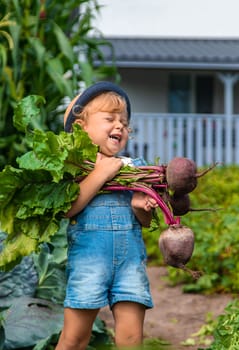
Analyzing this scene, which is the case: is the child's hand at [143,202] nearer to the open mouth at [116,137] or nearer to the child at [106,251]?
the child at [106,251]

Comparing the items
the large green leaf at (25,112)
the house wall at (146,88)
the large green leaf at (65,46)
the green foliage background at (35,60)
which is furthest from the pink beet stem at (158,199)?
the house wall at (146,88)

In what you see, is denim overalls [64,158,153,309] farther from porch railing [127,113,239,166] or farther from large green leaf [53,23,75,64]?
porch railing [127,113,239,166]

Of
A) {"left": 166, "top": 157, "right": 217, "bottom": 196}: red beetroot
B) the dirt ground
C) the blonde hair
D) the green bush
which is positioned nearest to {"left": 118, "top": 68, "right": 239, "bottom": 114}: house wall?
the green bush

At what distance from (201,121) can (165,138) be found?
3.19 feet

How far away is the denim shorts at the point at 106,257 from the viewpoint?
3.39 meters

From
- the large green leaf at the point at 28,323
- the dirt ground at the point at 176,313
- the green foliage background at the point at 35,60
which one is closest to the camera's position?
the large green leaf at the point at 28,323

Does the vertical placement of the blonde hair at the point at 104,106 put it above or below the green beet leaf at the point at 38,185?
above

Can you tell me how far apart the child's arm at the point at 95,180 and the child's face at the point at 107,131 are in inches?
3.5

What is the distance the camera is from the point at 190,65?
17156mm

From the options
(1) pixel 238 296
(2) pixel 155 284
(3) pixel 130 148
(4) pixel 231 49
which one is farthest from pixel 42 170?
(4) pixel 231 49

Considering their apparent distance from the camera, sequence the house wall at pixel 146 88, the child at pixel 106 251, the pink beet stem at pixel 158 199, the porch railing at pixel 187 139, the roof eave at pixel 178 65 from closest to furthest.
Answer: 1. the pink beet stem at pixel 158 199
2. the child at pixel 106 251
3. the porch railing at pixel 187 139
4. the roof eave at pixel 178 65
5. the house wall at pixel 146 88

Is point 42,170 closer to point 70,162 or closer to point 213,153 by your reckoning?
point 70,162

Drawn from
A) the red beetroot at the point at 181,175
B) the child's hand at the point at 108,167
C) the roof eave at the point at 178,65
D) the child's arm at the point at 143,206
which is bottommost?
the child's arm at the point at 143,206

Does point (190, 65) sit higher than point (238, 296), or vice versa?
point (190, 65)
